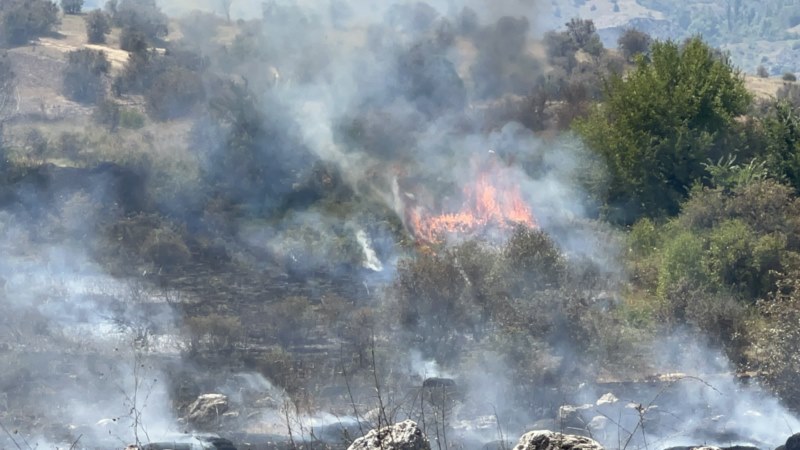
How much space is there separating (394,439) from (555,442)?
2.04m

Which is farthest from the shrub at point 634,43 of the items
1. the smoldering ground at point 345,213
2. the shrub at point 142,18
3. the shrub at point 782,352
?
the shrub at point 782,352

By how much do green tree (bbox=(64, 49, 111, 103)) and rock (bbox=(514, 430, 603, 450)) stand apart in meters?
51.1

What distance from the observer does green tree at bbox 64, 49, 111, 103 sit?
58.8 m

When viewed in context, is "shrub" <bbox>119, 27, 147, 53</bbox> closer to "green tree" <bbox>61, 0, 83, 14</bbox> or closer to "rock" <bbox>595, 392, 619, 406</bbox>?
"green tree" <bbox>61, 0, 83, 14</bbox>

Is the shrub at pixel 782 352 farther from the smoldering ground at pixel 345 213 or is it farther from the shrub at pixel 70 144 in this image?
the shrub at pixel 70 144

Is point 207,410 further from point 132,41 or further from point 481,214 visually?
point 132,41

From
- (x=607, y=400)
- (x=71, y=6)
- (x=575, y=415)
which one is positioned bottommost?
(x=575, y=415)

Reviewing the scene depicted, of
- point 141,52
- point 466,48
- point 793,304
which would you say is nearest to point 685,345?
point 793,304

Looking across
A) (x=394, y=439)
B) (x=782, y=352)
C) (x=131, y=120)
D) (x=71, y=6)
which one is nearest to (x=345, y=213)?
(x=131, y=120)

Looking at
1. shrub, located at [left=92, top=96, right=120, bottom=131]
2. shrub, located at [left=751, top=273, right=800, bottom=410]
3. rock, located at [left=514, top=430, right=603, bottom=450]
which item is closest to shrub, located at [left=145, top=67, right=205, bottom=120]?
shrub, located at [left=92, top=96, right=120, bottom=131]

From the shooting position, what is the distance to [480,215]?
148 feet

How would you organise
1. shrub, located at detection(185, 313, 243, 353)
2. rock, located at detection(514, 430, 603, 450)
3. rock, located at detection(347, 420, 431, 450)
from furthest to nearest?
shrub, located at detection(185, 313, 243, 353)
rock, located at detection(347, 420, 431, 450)
rock, located at detection(514, 430, 603, 450)

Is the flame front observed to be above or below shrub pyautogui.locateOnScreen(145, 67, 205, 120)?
below

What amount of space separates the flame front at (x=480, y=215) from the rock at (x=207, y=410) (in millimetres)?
15813
